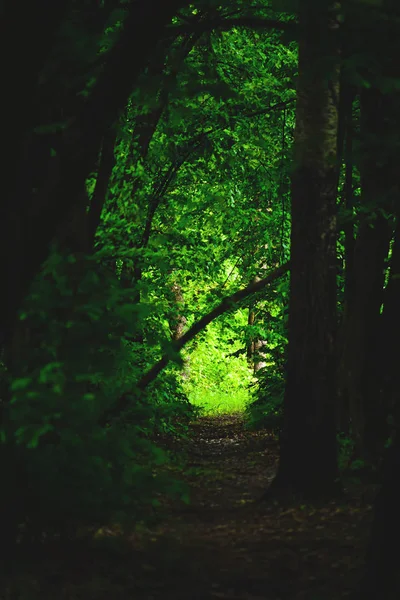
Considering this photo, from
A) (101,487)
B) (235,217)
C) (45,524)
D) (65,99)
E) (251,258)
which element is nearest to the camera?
(101,487)

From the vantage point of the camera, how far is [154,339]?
5.33m

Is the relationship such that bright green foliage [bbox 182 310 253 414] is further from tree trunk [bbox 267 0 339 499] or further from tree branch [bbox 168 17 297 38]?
tree branch [bbox 168 17 297 38]

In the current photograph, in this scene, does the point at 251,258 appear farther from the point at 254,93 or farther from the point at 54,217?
the point at 54,217

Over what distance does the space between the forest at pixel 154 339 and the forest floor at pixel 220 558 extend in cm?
3

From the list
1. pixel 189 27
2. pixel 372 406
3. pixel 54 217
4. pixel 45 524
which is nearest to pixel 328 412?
pixel 372 406

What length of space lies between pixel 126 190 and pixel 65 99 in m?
2.20

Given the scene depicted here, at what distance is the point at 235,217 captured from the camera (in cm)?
1630

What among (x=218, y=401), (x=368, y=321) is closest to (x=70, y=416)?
(x=368, y=321)

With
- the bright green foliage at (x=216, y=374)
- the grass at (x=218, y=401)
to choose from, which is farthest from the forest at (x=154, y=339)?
the bright green foliage at (x=216, y=374)

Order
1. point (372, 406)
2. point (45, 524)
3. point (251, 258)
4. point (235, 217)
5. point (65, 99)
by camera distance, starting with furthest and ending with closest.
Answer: point (251, 258) < point (235, 217) < point (372, 406) < point (65, 99) < point (45, 524)

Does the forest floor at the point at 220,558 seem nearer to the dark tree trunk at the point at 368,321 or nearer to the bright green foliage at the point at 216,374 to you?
the dark tree trunk at the point at 368,321

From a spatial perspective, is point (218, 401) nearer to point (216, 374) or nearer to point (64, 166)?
point (216, 374)

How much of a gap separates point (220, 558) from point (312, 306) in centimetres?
305

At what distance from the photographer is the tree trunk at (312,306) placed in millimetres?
8406
